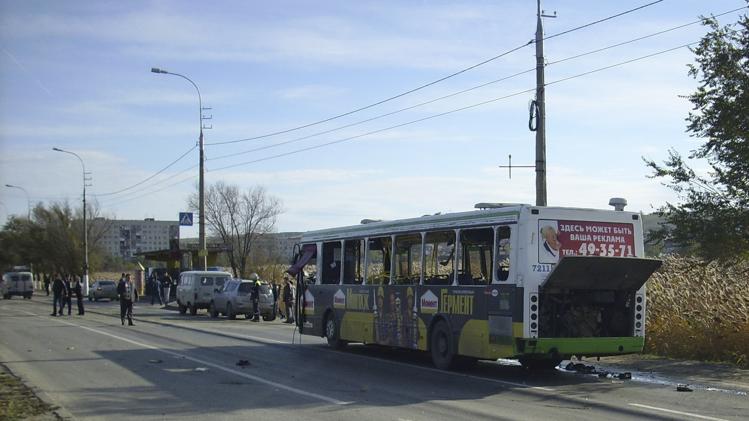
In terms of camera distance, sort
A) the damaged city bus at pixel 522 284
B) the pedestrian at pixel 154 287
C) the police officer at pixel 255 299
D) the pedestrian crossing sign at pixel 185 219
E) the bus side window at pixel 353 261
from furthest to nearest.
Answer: the pedestrian at pixel 154 287 < the pedestrian crossing sign at pixel 185 219 < the police officer at pixel 255 299 < the bus side window at pixel 353 261 < the damaged city bus at pixel 522 284

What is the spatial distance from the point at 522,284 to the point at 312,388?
147 inches

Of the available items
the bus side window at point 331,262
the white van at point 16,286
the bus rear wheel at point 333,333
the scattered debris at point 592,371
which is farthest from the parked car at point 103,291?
the scattered debris at point 592,371

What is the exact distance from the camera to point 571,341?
14594 millimetres

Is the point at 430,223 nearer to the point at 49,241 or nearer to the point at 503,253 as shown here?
the point at 503,253

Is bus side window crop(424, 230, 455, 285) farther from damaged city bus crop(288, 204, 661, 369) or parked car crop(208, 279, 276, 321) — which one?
parked car crop(208, 279, 276, 321)

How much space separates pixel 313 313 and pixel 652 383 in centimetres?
967

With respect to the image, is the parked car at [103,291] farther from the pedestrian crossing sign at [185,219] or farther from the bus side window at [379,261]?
the bus side window at [379,261]

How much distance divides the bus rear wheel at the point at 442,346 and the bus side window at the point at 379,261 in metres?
2.20

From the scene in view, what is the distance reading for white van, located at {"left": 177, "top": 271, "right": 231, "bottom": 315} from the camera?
39.9m

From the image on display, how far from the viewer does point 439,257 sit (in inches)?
664

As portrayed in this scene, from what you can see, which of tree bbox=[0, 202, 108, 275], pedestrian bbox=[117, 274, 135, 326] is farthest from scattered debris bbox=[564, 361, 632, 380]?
tree bbox=[0, 202, 108, 275]

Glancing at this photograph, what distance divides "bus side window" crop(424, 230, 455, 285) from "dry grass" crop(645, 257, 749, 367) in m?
5.78

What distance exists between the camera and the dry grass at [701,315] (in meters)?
17.8

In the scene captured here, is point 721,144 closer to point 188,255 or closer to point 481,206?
point 481,206
